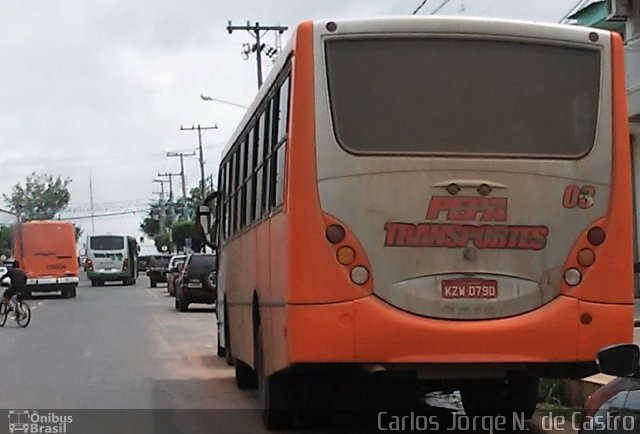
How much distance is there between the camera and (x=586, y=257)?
8.33 meters

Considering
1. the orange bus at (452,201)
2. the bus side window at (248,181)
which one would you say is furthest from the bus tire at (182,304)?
the orange bus at (452,201)

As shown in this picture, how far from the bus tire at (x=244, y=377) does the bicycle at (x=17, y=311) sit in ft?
46.7

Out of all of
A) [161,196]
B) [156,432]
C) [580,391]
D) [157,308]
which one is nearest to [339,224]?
[156,432]

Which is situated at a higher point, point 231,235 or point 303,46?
point 303,46

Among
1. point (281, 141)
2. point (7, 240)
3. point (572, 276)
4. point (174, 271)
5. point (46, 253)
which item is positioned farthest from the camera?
point (7, 240)

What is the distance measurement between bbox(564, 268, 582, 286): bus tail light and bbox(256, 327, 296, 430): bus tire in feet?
8.81

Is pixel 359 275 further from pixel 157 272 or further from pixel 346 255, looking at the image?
pixel 157 272

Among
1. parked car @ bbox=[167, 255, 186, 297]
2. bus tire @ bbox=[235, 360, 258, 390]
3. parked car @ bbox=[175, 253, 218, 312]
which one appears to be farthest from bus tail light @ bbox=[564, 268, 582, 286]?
parked car @ bbox=[167, 255, 186, 297]

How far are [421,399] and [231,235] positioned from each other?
3.28 m

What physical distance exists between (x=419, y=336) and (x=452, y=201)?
3.39 feet

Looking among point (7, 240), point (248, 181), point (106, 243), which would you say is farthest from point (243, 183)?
point (7, 240)

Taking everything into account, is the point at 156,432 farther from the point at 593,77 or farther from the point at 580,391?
Answer: the point at 593,77

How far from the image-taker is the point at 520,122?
8477mm

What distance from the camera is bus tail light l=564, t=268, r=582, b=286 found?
27.2 feet
